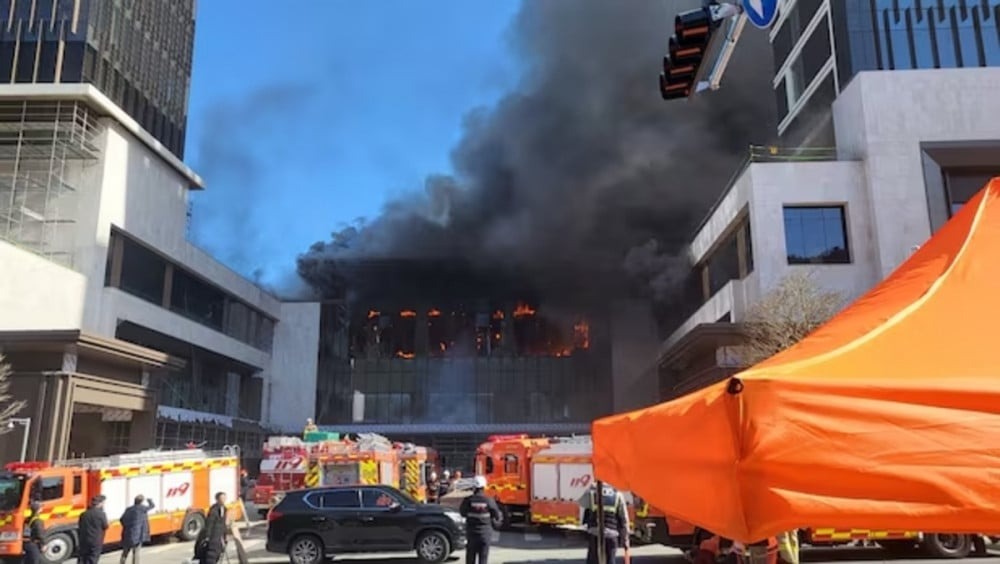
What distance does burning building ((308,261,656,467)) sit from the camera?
187 feet

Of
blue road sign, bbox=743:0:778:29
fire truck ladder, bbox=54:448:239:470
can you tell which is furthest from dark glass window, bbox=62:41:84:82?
blue road sign, bbox=743:0:778:29

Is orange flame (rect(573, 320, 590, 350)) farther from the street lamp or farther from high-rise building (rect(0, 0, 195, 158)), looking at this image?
the street lamp

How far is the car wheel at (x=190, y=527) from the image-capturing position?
18.5 m

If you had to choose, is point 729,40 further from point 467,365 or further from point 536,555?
point 467,365

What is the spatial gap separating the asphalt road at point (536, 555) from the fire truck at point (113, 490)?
31.6 inches

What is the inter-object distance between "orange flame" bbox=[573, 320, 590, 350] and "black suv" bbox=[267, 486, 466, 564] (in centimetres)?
4541

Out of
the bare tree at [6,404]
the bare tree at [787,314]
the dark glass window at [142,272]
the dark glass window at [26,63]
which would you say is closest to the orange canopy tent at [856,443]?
the bare tree at [787,314]

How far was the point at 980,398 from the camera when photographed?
2.62 meters

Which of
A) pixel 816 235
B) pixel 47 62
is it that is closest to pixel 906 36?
pixel 816 235

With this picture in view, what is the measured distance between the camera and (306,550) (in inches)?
559

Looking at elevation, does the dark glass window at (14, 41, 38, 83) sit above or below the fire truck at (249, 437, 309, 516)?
above

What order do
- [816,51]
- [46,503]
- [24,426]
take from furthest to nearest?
1. [816,51]
2. [24,426]
3. [46,503]

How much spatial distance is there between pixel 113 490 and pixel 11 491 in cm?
221

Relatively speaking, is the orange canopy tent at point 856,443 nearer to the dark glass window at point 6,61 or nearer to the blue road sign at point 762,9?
the blue road sign at point 762,9
